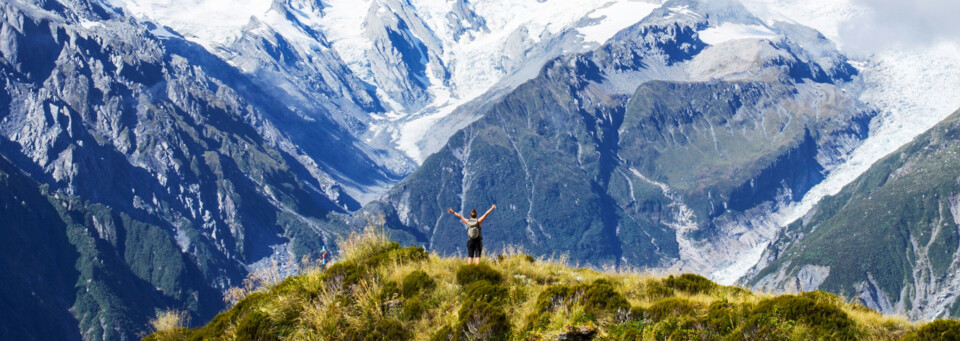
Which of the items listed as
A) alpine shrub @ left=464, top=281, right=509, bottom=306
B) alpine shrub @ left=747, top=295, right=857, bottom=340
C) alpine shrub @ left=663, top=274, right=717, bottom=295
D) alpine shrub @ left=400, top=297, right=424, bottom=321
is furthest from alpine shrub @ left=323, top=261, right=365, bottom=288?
alpine shrub @ left=747, top=295, right=857, bottom=340

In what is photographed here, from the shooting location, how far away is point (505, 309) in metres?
20.6

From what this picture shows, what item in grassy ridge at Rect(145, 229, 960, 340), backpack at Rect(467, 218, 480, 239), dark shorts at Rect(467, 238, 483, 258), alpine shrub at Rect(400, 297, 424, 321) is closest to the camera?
grassy ridge at Rect(145, 229, 960, 340)

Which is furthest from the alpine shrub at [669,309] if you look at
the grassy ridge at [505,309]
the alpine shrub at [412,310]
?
the alpine shrub at [412,310]

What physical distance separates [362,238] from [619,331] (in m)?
11.5

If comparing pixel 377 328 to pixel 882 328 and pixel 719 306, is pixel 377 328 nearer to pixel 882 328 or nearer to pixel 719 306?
pixel 719 306

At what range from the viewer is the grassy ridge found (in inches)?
714

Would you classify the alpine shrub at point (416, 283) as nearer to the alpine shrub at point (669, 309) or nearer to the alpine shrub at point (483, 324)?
the alpine shrub at point (483, 324)

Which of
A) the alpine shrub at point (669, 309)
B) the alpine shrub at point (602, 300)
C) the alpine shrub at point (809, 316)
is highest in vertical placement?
the alpine shrub at point (602, 300)

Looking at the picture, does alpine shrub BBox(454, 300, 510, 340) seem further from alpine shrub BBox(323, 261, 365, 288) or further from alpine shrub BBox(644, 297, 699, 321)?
alpine shrub BBox(323, 261, 365, 288)

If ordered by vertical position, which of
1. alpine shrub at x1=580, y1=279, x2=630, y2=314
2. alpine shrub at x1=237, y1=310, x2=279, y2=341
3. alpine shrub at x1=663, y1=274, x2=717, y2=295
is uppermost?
alpine shrub at x1=237, y1=310, x2=279, y2=341

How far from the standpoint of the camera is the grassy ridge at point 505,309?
18141 millimetres

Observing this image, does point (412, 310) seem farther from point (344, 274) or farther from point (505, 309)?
point (344, 274)

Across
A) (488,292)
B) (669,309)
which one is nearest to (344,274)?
(488,292)

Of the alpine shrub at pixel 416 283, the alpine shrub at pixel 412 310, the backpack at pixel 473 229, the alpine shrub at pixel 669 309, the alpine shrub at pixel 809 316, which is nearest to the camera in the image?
the alpine shrub at pixel 809 316
